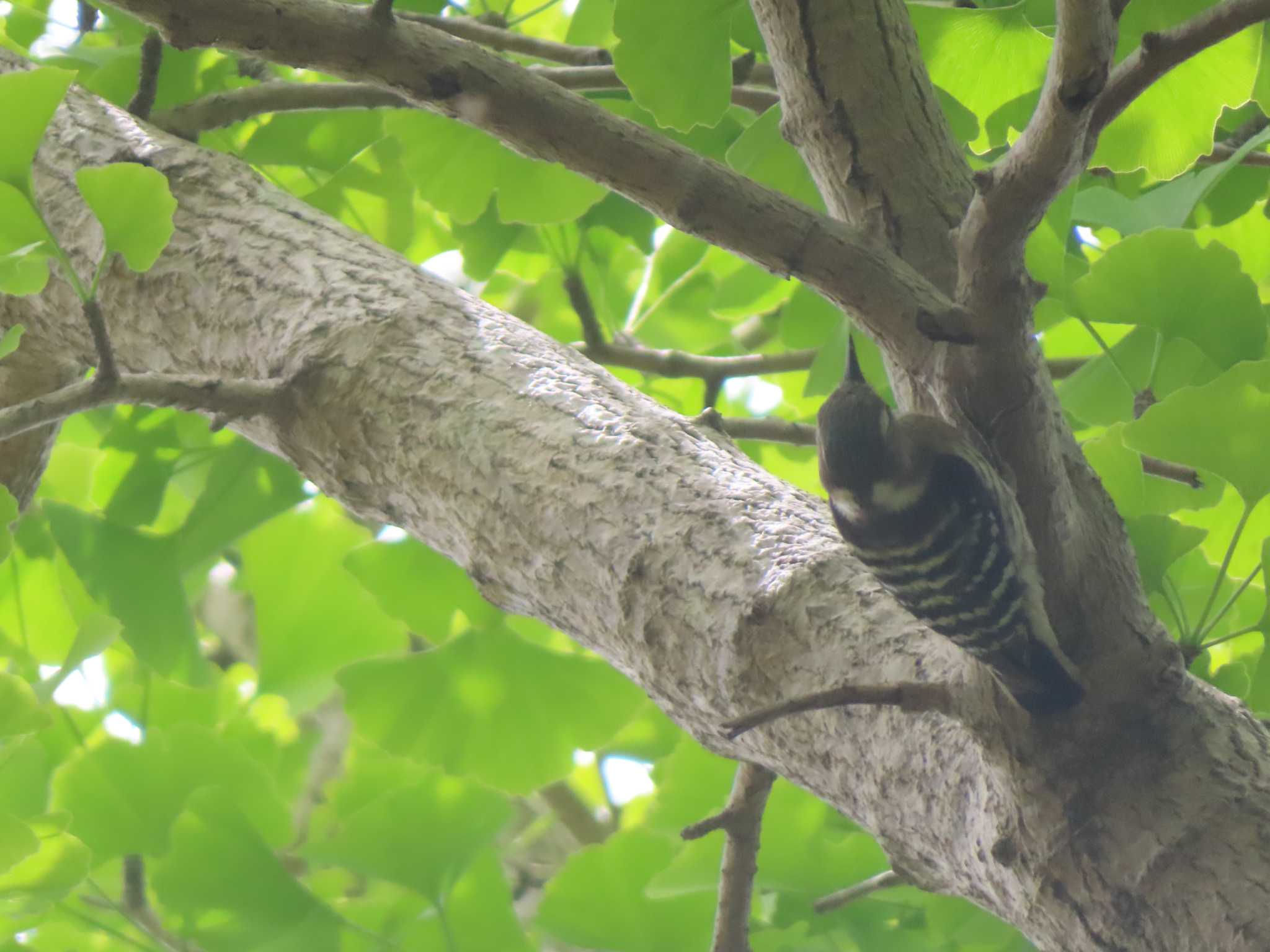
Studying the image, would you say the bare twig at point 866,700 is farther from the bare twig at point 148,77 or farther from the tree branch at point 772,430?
the bare twig at point 148,77

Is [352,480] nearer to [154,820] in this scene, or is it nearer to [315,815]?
[154,820]

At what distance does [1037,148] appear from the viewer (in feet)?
1.82

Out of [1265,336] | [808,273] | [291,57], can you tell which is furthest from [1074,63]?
[291,57]

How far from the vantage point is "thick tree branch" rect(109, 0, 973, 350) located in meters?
0.64

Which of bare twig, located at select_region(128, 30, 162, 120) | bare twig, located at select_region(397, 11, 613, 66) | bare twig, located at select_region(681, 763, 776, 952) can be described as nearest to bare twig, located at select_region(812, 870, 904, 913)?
bare twig, located at select_region(681, 763, 776, 952)

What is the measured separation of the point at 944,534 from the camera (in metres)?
0.79

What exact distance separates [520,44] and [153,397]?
723 millimetres

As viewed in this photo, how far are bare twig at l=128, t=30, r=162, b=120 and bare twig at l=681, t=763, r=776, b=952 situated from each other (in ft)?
2.98

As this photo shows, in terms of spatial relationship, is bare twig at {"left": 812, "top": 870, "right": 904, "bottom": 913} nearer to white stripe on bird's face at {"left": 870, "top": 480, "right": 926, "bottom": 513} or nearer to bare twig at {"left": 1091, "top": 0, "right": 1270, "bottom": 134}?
white stripe on bird's face at {"left": 870, "top": 480, "right": 926, "bottom": 513}

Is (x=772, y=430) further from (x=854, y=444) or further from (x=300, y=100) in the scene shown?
(x=300, y=100)

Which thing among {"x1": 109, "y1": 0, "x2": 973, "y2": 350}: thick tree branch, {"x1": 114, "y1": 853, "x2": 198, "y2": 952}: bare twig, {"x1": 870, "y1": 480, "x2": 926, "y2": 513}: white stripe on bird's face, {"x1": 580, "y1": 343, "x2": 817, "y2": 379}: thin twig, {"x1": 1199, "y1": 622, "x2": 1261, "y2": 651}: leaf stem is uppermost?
{"x1": 109, "y1": 0, "x2": 973, "y2": 350}: thick tree branch

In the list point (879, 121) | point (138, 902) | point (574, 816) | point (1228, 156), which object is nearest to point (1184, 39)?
point (879, 121)

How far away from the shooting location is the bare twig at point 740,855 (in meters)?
0.90

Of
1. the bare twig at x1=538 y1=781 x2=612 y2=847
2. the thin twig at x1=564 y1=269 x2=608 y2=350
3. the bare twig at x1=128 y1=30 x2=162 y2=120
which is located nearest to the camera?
the bare twig at x1=128 y1=30 x2=162 y2=120
